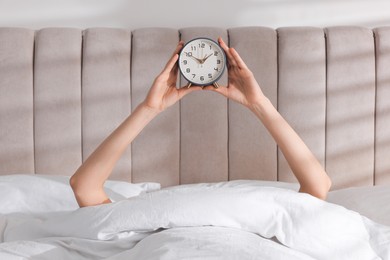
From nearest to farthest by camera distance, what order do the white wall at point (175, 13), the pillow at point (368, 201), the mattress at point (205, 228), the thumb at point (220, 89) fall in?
1. the mattress at point (205, 228)
2. the thumb at point (220, 89)
3. the pillow at point (368, 201)
4. the white wall at point (175, 13)

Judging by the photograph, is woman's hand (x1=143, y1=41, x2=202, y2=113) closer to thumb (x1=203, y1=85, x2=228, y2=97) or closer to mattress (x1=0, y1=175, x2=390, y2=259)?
thumb (x1=203, y1=85, x2=228, y2=97)

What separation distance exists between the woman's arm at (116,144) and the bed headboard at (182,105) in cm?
58

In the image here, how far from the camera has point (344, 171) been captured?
92.7 inches

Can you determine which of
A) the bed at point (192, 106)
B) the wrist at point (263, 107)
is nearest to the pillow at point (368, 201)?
the bed at point (192, 106)

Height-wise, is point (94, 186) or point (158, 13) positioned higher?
point (158, 13)

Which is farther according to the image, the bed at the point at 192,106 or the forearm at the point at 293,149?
the bed at the point at 192,106

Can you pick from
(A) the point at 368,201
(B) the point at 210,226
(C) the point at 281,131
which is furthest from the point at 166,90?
(A) the point at 368,201

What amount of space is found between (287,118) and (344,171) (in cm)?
29

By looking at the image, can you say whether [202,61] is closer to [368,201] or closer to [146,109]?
[146,109]

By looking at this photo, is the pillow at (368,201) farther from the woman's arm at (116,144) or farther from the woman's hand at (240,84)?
the woman's arm at (116,144)

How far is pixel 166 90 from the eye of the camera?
5.70ft

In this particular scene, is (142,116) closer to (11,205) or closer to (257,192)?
(257,192)

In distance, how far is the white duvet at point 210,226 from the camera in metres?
1.47

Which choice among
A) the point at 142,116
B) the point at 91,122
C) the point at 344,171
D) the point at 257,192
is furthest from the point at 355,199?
the point at 91,122
